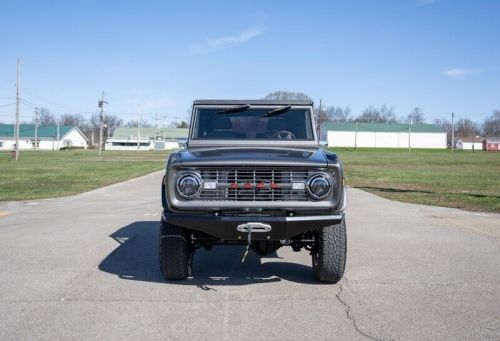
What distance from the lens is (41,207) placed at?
13922 millimetres

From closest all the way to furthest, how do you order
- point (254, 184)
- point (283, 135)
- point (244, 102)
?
point (254, 184) → point (283, 135) → point (244, 102)

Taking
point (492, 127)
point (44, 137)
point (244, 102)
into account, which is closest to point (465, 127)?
point (492, 127)

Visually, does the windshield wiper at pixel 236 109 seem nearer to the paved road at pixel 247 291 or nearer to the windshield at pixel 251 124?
the windshield at pixel 251 124

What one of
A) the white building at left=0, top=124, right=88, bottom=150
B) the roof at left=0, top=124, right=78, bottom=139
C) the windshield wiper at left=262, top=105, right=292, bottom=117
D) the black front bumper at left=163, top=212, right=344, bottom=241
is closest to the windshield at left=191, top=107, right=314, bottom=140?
the windshield wiper at left=262, top=105, right=292, bottom=117

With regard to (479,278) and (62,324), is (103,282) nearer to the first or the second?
(62,324)

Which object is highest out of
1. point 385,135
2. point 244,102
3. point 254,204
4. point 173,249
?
point 385,135

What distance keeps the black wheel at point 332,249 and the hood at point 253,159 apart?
2.46ft

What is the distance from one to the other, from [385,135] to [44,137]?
78.7 meters

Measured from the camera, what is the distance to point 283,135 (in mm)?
7070

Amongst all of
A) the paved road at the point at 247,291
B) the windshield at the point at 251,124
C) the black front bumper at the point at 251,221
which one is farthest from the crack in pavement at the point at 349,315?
the windshield at the point at 251,124

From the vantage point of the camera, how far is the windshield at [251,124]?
7094mm

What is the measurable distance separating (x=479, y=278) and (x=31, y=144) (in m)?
A: 126

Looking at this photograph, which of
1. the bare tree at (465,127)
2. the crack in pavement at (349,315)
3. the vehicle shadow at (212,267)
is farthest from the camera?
the bare tree at (465,127)

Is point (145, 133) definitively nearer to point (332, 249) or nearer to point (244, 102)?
point (244, 102)
